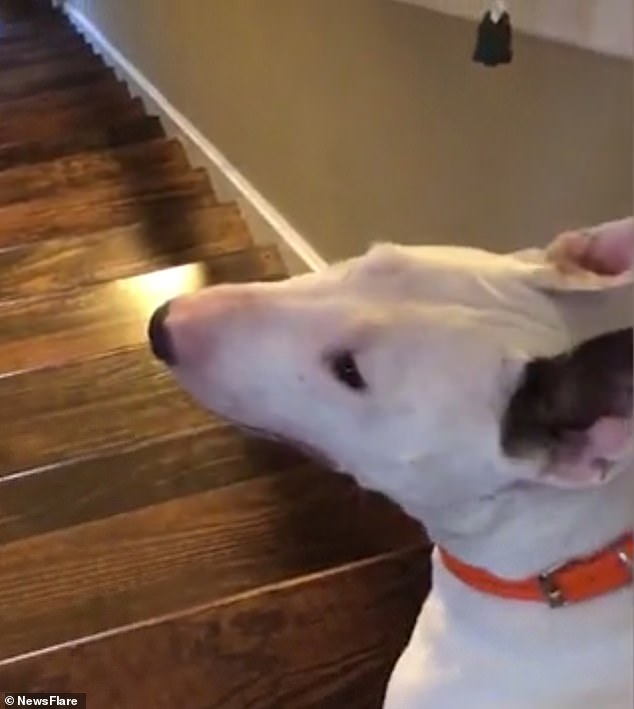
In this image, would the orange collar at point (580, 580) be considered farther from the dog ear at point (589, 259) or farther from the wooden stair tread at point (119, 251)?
the wooden stair tread at point (119, 251)

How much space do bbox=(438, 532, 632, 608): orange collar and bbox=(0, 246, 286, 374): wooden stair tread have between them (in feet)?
4.86

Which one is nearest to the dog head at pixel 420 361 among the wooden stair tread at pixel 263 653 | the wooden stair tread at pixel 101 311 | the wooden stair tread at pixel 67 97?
the wooden stair tread at pixel 263 653

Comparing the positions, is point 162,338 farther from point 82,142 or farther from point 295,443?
point 82,142

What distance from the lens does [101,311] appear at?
2.93 metres

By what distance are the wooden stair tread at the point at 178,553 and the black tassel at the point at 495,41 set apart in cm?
69

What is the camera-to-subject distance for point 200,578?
2.05 metres

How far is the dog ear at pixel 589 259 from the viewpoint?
133 cm

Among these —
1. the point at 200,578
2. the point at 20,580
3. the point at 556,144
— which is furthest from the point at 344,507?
the point at 556,144

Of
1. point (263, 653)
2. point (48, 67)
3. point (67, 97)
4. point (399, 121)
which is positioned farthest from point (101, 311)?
point (48, 67)

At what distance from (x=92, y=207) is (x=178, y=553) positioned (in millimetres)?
1643

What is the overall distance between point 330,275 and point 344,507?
85 centimetres

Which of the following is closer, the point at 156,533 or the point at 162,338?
the point at 162,338

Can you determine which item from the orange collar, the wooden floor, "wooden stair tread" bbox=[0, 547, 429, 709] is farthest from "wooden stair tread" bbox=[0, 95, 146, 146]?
the orange collar

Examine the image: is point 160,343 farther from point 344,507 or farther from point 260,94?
point 260,94
